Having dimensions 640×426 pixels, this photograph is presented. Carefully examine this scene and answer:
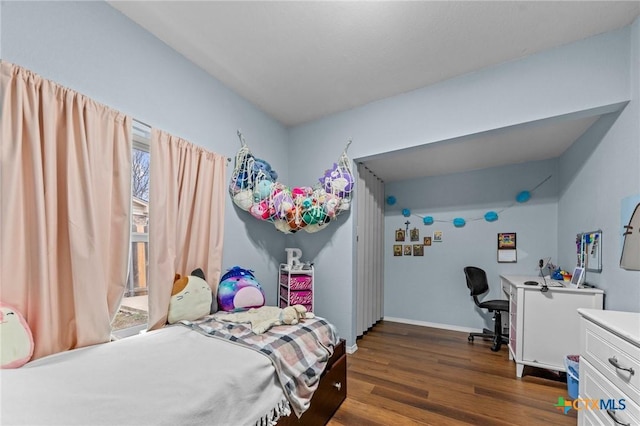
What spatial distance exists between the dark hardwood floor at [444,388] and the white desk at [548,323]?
20 centimetres

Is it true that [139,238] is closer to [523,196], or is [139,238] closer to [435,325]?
[435,325]

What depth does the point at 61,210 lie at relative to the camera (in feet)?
4.81

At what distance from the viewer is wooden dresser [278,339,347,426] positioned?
59.5 inches

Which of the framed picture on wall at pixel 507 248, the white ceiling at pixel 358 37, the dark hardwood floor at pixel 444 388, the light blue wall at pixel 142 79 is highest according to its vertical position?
the white ceiling at pixel 358 37

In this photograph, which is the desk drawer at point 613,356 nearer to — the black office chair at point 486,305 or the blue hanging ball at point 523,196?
the black office chair at point 486,305

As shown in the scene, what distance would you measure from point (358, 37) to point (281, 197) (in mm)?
1485

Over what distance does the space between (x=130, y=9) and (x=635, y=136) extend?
11.5 feet

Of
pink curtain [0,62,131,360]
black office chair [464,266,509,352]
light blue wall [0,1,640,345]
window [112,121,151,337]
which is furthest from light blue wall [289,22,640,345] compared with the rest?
pink curtain [0,62,131,360]

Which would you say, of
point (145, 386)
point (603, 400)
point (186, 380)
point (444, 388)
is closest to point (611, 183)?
point (603, 400)

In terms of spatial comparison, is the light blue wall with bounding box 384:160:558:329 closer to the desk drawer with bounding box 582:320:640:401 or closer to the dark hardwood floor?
the dark hardwood floor

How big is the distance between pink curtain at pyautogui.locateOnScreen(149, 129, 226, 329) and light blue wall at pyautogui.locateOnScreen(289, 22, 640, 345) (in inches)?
47.8

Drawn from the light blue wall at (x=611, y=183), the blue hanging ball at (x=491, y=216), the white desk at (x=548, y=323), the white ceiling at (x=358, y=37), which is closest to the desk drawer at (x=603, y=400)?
the light blue wall at (x=611, y=183)

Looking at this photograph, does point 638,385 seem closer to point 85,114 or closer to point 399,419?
point 399,419

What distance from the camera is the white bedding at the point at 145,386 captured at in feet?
2.97
